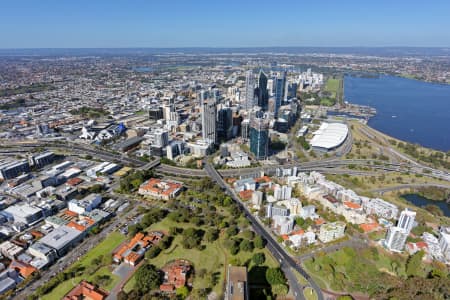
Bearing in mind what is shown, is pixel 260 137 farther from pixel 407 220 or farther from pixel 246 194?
pixel 407 220

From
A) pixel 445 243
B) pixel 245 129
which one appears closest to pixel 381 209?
pixel 445 243

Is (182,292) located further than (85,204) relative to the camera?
No

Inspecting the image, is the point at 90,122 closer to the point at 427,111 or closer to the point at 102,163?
the point at 102,163

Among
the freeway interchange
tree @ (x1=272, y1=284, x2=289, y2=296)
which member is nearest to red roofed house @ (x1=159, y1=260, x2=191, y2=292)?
tree @ (x1=272, y1=284, x2=289, y2=296)

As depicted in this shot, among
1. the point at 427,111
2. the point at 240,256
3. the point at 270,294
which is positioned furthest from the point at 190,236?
the point at 427,111

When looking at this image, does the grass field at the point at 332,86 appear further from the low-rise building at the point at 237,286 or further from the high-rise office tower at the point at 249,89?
the low-rise building at the point at 237,286

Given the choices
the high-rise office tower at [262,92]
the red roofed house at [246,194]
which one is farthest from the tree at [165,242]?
the high-rise office tower at [262,92]
